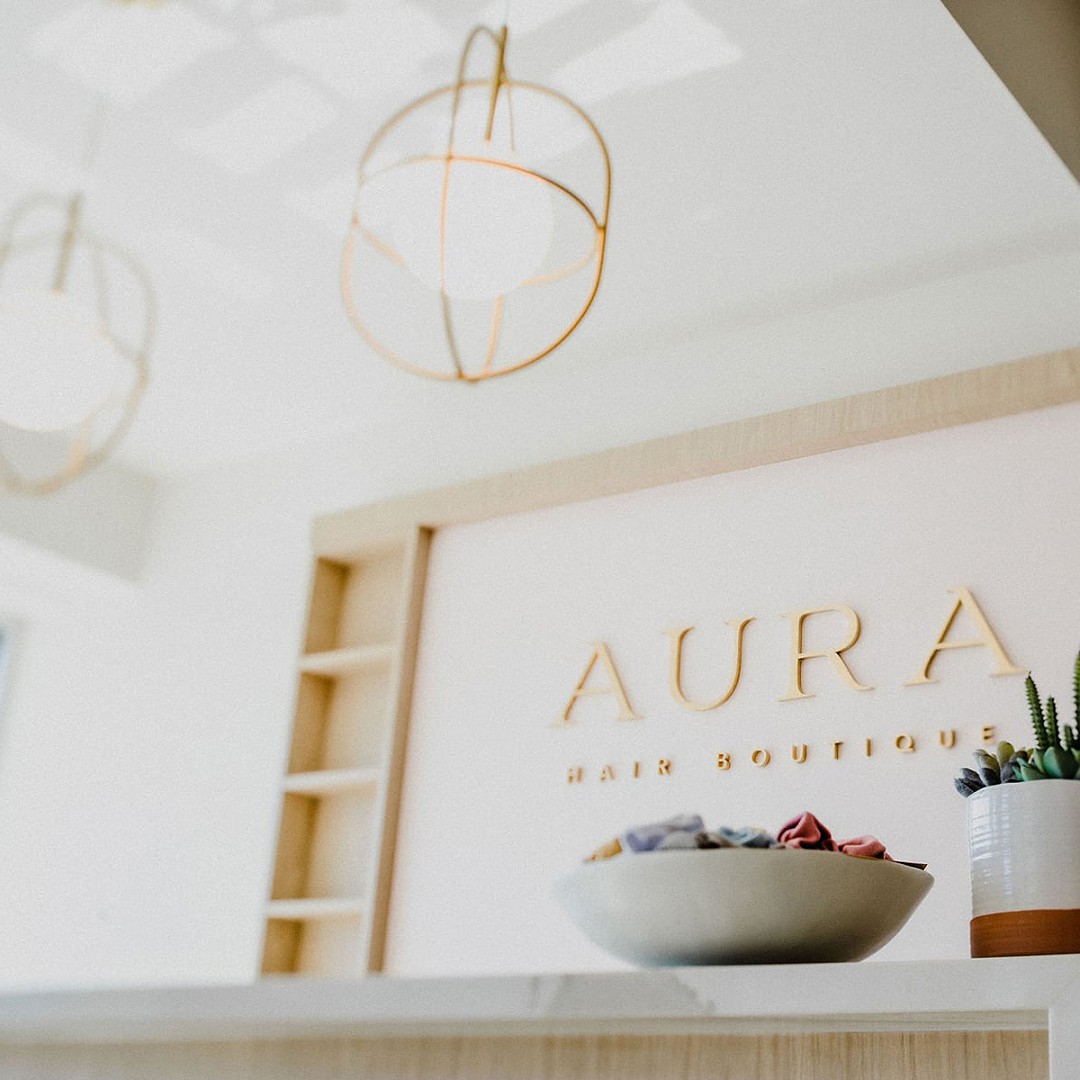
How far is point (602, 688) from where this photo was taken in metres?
3.36

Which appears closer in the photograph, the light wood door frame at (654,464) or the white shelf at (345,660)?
the light wood door frame at (654,464)

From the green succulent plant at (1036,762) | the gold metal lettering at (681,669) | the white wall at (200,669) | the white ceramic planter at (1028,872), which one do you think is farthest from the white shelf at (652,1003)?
the white wall at (200,669)

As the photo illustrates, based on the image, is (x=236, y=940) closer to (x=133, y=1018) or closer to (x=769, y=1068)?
(x=133, y=1018)

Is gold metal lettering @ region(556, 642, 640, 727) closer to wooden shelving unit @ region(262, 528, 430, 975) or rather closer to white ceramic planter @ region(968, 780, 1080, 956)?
wooden shelving unit @ region(262, 528, 430, 975)

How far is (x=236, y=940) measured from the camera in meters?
3.88

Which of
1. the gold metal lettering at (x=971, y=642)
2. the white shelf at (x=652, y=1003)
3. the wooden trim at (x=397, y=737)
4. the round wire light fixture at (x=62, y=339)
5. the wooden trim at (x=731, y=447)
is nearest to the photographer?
the white shelf at (x=652, y=1003)

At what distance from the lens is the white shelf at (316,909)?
3.52m

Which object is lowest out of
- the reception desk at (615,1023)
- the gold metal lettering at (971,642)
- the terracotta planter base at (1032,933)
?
the reception desk at (615,1023)

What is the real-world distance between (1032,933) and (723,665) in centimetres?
213

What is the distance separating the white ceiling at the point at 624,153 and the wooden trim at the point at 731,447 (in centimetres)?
14

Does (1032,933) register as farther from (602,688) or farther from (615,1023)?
(602,688)

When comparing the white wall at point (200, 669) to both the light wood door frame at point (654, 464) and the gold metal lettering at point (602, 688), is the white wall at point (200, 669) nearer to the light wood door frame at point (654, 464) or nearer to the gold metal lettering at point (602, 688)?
the light wood door frame at point (654, 464)

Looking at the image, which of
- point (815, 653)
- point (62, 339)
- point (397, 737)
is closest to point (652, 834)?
point (62, 339)

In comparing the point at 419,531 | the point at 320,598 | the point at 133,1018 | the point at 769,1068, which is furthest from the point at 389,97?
the point at 769,1068
